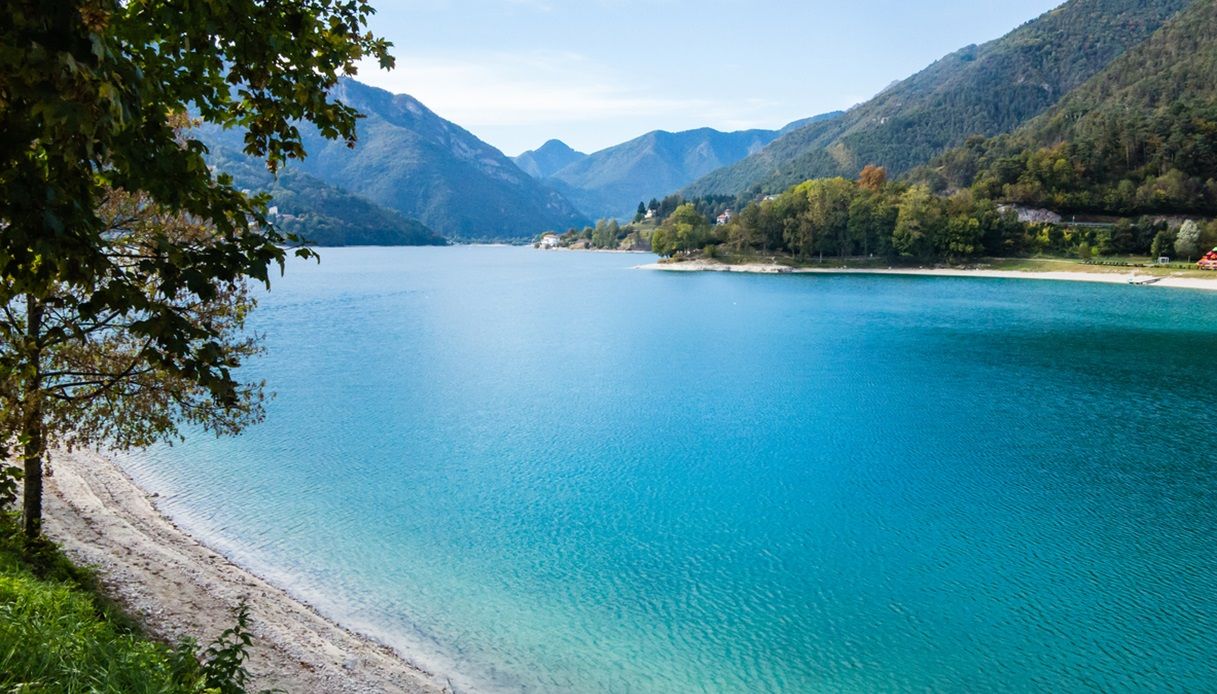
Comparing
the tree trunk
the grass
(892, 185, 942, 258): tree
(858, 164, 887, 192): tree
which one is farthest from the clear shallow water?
(858, 164, 887, 192): tree

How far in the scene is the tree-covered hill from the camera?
120 m

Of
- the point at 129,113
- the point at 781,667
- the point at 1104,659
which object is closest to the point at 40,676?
the point at 129,113

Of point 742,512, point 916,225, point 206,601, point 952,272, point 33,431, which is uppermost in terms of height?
point 916,225

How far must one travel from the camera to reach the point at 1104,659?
12203mm

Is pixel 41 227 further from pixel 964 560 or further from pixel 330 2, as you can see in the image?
pixel 964 560

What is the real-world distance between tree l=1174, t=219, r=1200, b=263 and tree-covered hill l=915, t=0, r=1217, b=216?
20.1m

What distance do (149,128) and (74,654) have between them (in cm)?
427

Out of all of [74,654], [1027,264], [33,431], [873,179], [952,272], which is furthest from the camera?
[873,179]

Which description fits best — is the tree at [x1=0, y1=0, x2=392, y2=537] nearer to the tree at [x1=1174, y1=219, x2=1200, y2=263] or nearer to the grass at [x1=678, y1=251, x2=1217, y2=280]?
the grass at [x1=678, y1=251, x2=1217, y2=280]

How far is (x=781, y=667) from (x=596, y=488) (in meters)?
9.66

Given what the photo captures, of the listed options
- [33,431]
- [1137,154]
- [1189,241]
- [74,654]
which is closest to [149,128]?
[74,654]

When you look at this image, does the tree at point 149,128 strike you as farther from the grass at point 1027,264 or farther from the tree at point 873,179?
the tree at point 873,179

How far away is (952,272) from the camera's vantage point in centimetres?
11125

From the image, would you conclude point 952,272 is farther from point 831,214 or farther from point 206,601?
point 206,601
